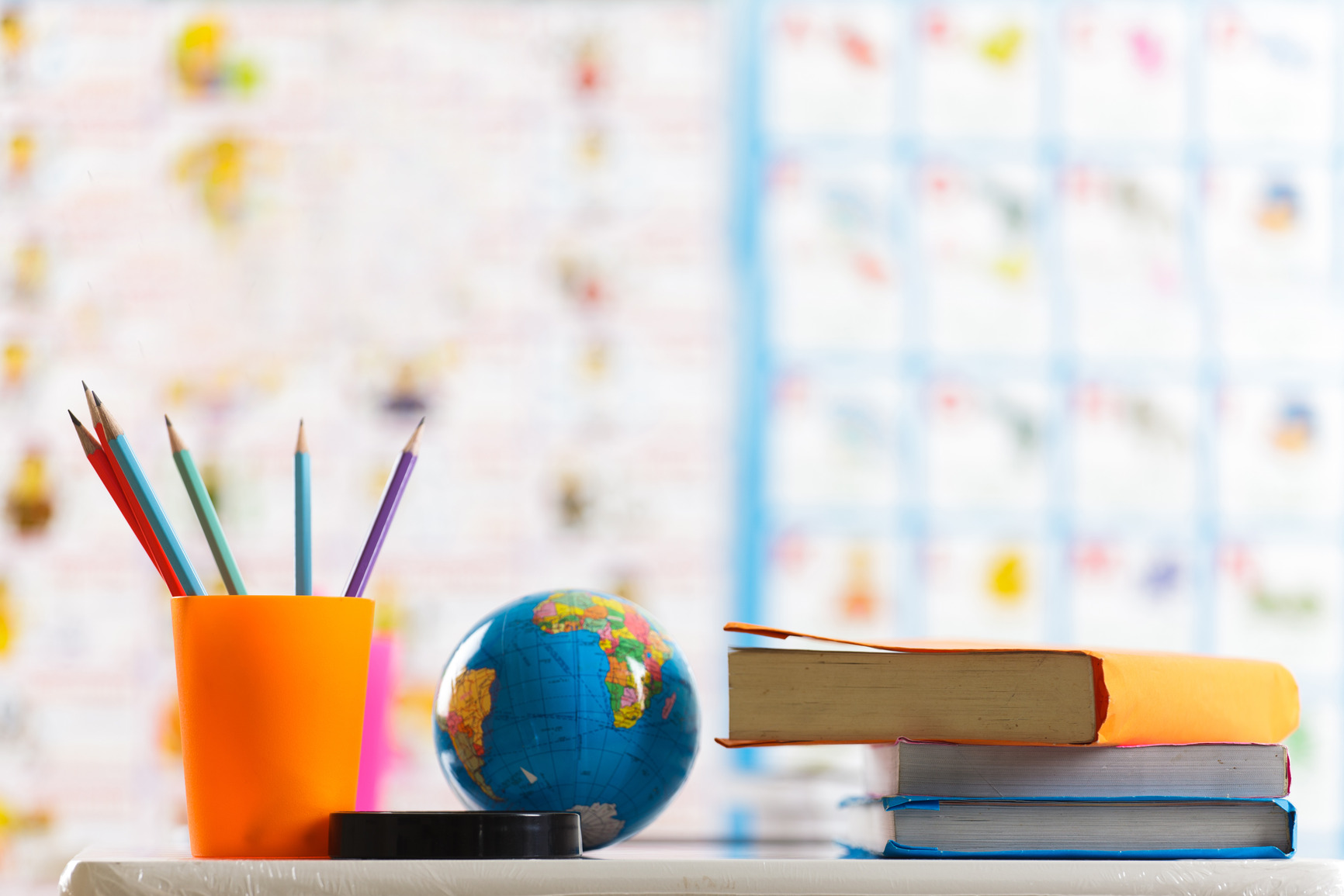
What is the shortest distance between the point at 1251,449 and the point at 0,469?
1868 mm

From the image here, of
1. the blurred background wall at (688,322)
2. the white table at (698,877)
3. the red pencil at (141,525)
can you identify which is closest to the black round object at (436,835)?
the white table at (698,877)

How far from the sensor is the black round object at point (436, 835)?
1.36 feet

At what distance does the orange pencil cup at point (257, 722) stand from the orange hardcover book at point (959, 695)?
0.15 meters

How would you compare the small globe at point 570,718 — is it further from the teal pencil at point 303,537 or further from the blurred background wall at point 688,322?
the blurred background wall at point 688,322

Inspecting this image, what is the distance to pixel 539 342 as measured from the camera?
1838 mm

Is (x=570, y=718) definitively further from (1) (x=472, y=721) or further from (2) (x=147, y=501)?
(2) (x=147, y=501)

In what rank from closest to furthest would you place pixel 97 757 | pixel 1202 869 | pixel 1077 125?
pixel 1202 869 → pixel 97 757 → pixel 1077 125

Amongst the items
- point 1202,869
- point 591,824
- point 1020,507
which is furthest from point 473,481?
A: point 1202,869

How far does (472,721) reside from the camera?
0.48 meters

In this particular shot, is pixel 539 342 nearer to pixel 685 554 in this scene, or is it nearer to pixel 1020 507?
pixel 685 554

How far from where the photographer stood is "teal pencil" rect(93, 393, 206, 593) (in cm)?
43

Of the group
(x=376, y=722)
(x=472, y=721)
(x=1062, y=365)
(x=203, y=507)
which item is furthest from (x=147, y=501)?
(x=1062, y=365)

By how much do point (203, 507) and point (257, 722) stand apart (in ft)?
0.27

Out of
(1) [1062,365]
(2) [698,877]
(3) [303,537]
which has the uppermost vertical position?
(1) [1062,365]
